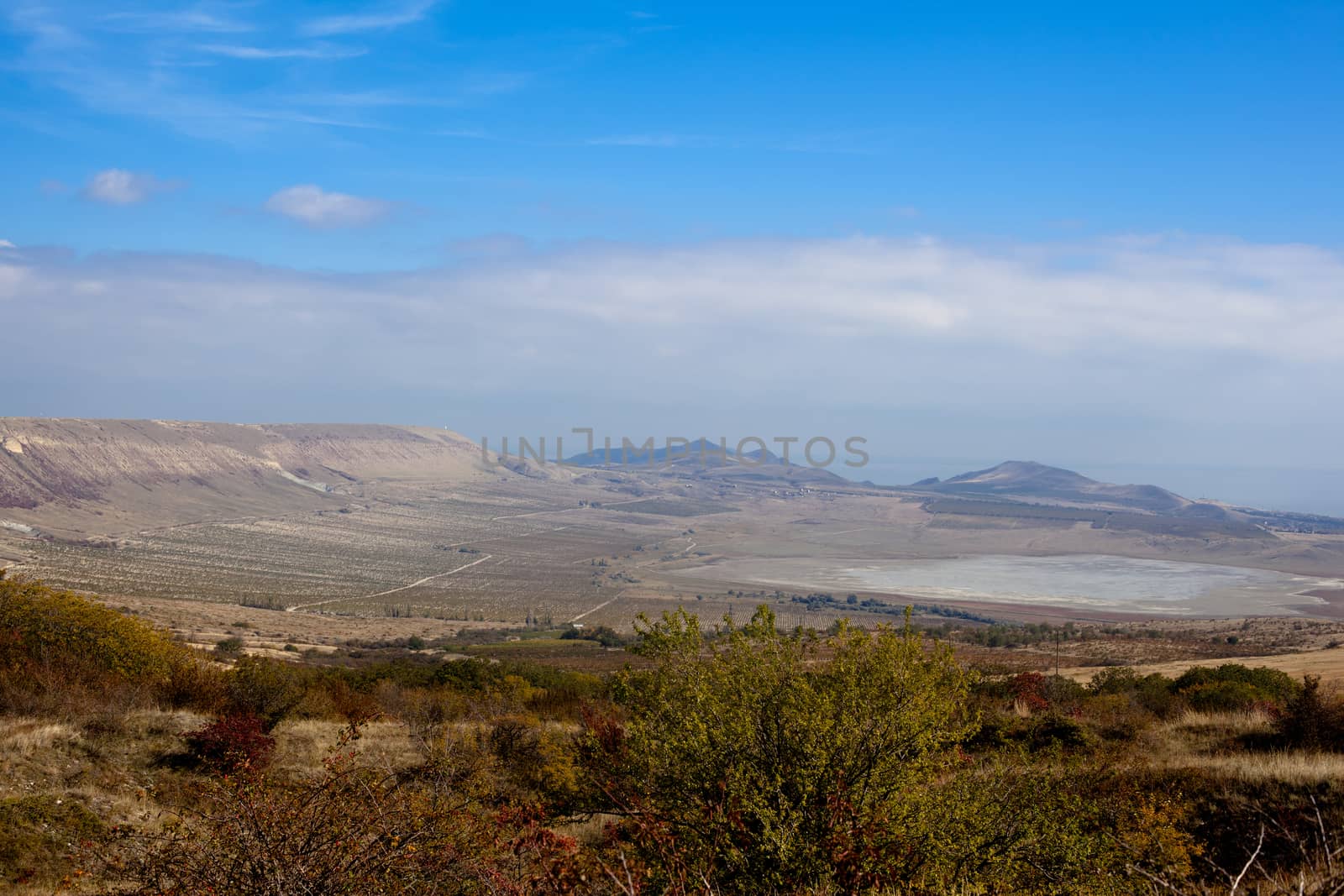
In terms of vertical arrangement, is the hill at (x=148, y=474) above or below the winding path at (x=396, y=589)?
Answer: above

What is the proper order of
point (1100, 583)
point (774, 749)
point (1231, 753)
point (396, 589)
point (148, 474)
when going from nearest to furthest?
point (774, 749) < point (1231, 753) < point (396, 589) < point (1100, 583) < point (148, 474)

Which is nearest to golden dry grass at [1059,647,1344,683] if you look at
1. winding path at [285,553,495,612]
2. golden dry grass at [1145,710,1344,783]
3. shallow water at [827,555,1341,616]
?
golden dry grass at [1145,710,1344,783]

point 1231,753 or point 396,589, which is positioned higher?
point 1231,753

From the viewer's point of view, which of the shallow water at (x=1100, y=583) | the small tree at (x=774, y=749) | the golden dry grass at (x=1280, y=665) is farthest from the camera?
the shallow water at (x=1100, y=583)

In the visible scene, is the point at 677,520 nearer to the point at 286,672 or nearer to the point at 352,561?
the point at 352,561

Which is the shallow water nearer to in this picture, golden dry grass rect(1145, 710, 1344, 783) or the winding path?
the winding path

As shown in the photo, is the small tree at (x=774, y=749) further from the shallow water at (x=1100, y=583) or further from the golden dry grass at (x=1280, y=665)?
the shallow water at (x=1100, y=583)

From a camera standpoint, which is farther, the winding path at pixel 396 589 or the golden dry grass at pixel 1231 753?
the winding path at pixel 396 589

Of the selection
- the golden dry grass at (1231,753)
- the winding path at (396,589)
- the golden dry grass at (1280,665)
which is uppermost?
the golden dry grass at (1231,753)

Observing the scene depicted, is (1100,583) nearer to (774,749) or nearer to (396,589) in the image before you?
(396,589)

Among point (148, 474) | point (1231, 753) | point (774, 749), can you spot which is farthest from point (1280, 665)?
point (148, 474)

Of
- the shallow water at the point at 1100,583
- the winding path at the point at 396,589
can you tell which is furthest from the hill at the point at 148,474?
the shallow water at the point at 1100,583
